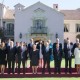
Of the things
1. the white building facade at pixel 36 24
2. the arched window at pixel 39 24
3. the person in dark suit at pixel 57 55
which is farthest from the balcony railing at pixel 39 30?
the person in dark suit at pixel 57 55

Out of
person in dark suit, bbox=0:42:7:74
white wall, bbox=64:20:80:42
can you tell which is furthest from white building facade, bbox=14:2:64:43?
person in dark suit, bbox=0:42:7:74

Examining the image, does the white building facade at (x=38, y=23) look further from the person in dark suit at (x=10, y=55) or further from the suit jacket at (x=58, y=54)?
the person in dark suit at (x=10, y=55)

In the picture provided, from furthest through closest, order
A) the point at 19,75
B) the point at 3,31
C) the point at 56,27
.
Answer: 1. the point at 3,31
2. the point at 56,27
3. the point at 19,75

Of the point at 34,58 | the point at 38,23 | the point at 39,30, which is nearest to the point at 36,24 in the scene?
the point at 38,23

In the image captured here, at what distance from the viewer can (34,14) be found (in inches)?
2552

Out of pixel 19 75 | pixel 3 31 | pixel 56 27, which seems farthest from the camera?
pixel 3 31

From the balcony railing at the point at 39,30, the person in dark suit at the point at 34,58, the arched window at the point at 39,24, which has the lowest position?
the person in dark suit at the point at 34,58

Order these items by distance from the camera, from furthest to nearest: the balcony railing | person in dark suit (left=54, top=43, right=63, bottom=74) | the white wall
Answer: the white wall → the balcony railing → person in dark suit (left=54, top=43, right=63, bottom=74)

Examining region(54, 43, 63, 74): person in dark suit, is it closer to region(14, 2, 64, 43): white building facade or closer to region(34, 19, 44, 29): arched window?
region(14, 2, 64, 43): white building facade

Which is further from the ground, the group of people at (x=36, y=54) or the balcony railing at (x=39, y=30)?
the balcony railing at (x=39, y=30)

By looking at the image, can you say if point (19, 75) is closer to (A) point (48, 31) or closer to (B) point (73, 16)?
(A) point (48, 31)

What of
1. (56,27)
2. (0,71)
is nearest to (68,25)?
(56,27)

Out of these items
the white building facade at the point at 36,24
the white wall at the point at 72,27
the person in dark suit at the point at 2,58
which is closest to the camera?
the person in dark suit at the point at 2,58

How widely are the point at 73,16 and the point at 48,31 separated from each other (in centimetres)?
802
